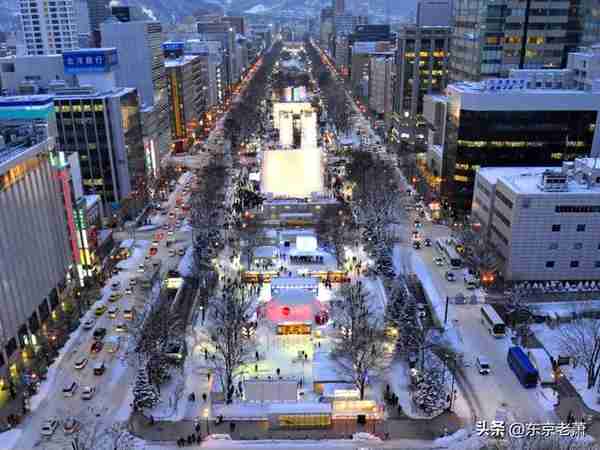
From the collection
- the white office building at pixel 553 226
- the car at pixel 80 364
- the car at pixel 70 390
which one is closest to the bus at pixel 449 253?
the white office building at pixel 553 226

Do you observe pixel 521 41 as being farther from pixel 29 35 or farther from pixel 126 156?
pixel 29 35

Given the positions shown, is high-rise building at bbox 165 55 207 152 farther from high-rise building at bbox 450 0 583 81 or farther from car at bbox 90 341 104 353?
car at bbox 90 341 104 353

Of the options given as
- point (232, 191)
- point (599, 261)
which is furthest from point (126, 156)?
point (599, 261)

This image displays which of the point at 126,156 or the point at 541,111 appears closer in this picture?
the point at 541,111

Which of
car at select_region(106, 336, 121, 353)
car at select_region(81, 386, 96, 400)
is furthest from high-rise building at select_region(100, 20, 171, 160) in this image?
car at select_region(81, 386, 96, 400)

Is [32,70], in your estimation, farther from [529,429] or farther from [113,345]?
[529,429]

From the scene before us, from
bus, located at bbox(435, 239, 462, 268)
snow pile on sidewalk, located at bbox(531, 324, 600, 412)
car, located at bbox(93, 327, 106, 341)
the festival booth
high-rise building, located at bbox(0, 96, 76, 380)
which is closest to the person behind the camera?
snow pile on sidewalk, located at bbox(531, 324, 600, 412)
